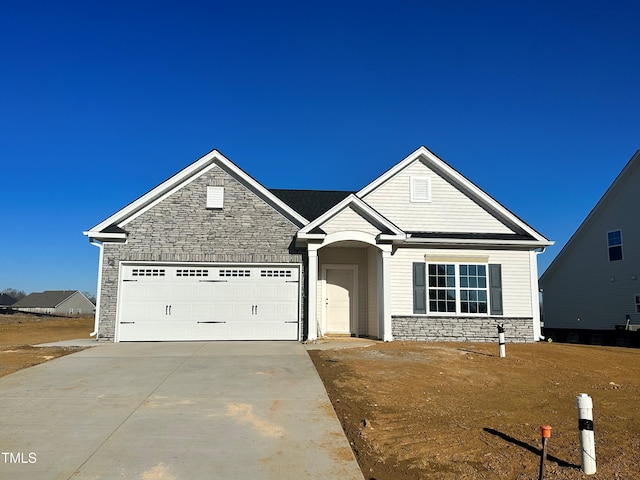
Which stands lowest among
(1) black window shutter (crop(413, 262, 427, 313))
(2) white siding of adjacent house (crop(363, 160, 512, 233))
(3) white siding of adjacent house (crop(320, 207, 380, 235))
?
(1) black window shutter (crop(413, 262, 427, 313))

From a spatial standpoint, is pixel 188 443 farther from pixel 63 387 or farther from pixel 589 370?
pixel 589 370

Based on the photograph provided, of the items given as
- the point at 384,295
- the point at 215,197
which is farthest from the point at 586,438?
the point at 215,197

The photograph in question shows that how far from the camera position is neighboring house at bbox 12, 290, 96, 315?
77375mm

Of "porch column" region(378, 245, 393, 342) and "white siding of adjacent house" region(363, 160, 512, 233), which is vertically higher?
"white siding of adjacent house" region(363, 160, 512, 233)

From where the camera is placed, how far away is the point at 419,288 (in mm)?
15070

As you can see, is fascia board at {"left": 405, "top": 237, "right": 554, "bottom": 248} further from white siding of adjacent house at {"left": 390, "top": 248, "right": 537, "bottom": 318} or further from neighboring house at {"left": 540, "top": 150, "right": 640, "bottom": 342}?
neighboring house at {"left": 540, "top": 150, "right": 640, "bottom": 342}

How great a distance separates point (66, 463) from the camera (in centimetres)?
483

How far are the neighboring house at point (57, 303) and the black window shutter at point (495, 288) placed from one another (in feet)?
255

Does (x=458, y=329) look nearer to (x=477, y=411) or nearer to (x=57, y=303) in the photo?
(x=477, y=411)

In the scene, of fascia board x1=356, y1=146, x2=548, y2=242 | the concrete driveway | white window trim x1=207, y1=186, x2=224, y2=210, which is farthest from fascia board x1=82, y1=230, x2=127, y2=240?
fascia board x1=356, y1=146, x2=548, y2=242

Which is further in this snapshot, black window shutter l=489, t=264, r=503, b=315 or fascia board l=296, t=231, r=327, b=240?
black window shutter l=489, t=264, r=503, b=315

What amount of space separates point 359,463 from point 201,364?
5864mm

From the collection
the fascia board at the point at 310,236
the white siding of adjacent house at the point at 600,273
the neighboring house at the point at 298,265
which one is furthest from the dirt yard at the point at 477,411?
the white siding of adjacent house at the point at 600,273

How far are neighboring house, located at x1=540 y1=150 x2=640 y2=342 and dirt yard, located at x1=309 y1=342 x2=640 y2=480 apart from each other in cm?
1116
